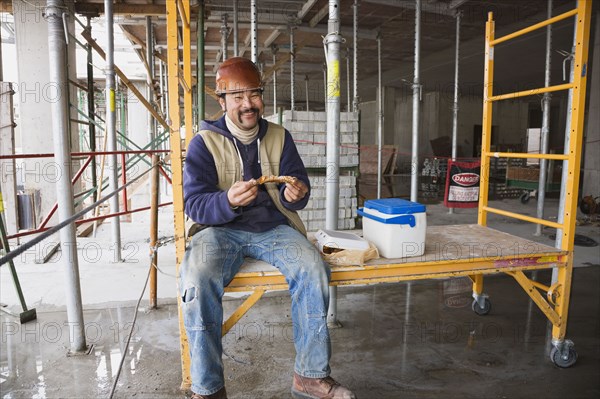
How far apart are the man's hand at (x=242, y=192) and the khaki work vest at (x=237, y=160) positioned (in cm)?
30

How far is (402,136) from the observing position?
21188mm

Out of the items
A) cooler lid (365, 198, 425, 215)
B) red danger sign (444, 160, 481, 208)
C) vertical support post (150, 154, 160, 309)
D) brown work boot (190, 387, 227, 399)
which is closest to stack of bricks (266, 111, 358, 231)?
red danger sign (444, 160, 481, 208)

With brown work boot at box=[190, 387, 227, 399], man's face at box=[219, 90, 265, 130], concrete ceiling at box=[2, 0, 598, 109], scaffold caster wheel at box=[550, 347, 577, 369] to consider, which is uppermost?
concrete ceiling at box=[2, 0, 598, 109]

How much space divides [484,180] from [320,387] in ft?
8.47

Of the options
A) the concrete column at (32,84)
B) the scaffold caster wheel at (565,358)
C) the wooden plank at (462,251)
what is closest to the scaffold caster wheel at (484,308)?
the wooden plank at (462,251)

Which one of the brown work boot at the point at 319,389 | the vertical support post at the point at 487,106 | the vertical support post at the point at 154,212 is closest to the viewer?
the brown work boot at the point at 319,389

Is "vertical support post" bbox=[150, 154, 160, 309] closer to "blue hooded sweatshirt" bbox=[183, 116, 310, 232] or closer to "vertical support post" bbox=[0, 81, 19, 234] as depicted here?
"blue hooded sweatshirt" bbox=[183, 116, 310, 232]

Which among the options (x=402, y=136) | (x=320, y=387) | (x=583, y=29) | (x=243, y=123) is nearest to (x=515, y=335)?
(x=320, y=387)

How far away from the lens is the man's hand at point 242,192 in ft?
7.00

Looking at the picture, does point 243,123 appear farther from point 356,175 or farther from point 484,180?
point 356,175

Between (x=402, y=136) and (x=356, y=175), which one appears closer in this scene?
(x=356, y=175)

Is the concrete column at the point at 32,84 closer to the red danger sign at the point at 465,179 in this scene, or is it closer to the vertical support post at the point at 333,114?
the vertical support post at the point at 333,114

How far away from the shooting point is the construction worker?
2.08 m

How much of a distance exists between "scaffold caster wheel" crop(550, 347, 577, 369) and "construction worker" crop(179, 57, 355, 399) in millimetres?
1729
